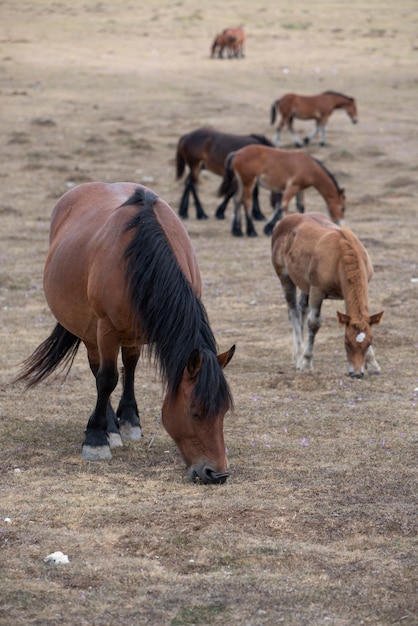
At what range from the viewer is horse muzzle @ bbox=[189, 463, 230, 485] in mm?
5496

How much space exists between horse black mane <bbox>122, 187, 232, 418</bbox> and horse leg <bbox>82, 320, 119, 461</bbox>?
1.46 ft

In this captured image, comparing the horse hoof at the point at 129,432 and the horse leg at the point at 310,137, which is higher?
the horse hoof at the point at 129,432

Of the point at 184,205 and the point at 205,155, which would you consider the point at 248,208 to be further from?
the point at 205,155

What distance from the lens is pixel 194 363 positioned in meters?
5.41

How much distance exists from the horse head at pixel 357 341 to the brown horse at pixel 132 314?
226 cm

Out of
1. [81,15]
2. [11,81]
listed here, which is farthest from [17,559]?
[81,15]

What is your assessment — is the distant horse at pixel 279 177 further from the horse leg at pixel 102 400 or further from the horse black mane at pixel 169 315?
the horse black mane at pixel 169 315

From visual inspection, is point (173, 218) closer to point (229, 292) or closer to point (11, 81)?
point (229, 292)

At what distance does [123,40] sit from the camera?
128 ft

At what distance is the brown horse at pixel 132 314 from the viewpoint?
17.9ft

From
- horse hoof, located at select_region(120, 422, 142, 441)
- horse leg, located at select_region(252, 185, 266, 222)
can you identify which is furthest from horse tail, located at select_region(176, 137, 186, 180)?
horse hoof, located at select_region(120, 422, 142, 441)

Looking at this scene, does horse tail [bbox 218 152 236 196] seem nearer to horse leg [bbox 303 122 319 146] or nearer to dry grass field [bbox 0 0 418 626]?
dry grass field [bbox 0 0 418 626]

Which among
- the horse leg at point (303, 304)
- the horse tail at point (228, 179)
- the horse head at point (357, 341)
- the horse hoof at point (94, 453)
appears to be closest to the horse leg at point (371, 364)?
the horse head at point (357, 341)

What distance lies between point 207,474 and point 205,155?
1266 centimetres
